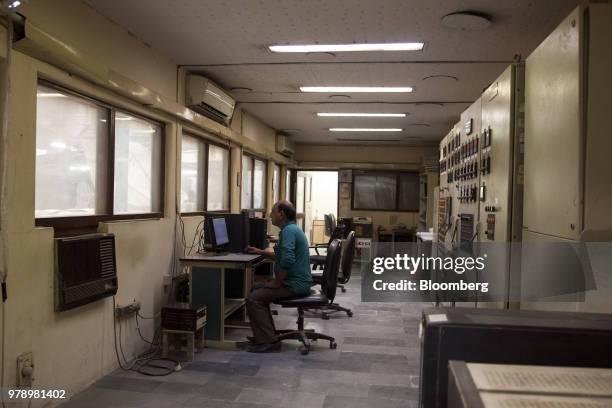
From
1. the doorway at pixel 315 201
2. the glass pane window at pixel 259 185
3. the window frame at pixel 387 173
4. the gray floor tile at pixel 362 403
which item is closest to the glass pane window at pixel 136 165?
the gray floor tile at pixel 362 403

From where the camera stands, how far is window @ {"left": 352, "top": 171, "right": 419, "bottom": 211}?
30.6 ft

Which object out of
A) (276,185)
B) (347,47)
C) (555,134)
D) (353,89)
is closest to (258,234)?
(353,89)

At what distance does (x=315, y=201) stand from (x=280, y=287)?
8133mm

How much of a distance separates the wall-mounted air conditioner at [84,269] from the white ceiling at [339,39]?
1497 mm

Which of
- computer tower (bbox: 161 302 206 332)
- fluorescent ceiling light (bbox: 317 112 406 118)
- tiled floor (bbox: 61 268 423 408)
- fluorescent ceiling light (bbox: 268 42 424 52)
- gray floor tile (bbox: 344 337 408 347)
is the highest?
fluorescent ceiling light (bbox: 268 42 424 52)

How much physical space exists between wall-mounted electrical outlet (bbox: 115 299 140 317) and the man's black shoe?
3.15ft

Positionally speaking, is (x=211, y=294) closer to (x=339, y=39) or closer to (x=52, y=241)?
(x=52, y=241)

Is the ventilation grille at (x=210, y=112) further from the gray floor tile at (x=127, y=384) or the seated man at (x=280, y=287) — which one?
the gray floor tile at (x=127, y=384)

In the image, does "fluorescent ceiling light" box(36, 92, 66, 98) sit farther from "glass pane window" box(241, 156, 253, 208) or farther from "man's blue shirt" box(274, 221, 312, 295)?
"glass pane window" box(241, 156, 253, 208)

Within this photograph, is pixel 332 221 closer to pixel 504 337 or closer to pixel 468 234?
pixel 468 234

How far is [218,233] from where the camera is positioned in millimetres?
4203

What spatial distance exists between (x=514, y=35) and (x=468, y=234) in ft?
4.77

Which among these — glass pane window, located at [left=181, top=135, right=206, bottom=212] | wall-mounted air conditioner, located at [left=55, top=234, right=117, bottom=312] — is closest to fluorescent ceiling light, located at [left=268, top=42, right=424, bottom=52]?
glass pane window, located at [left=181, top=135, right=206, bottom=212]

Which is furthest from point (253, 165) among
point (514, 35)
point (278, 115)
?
point (514, 35)
